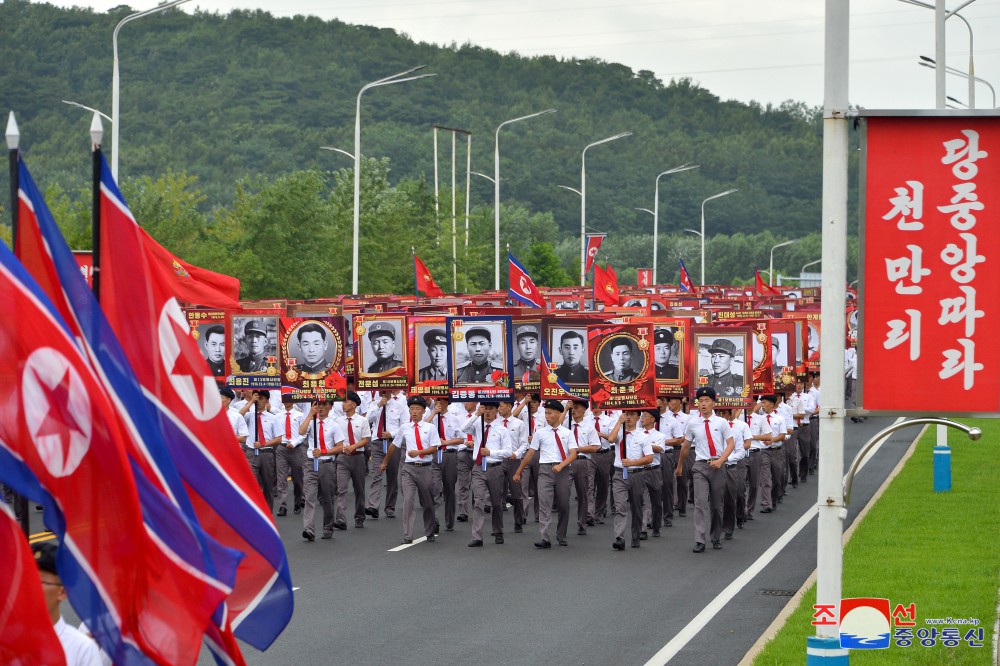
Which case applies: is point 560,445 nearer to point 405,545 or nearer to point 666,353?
point 405,545

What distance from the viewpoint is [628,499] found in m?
20.9

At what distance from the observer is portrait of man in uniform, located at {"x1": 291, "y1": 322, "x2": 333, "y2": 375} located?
2367 cm

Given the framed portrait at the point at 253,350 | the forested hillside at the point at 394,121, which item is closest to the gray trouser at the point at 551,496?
the framed portrait at the point at 253,350

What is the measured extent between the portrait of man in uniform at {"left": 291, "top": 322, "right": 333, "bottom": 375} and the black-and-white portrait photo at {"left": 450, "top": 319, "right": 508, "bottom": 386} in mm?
1857

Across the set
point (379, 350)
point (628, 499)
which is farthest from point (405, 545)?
point (379, 350)

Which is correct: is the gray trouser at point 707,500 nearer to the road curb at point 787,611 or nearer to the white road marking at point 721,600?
the white road marking at point 721,600

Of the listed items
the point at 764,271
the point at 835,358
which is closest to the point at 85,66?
the point at 764,271

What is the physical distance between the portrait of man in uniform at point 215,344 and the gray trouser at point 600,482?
5915 mm

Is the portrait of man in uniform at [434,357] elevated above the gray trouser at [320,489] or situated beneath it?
elevated above

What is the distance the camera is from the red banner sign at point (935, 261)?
854 cm

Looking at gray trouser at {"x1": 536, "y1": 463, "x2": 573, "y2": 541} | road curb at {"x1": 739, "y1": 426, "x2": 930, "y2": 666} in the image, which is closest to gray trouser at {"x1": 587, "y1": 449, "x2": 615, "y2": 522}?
gray trouser at {"x1": 536, "y1": 463, "x2": 573, "y2": 541}

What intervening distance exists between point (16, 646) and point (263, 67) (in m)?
154

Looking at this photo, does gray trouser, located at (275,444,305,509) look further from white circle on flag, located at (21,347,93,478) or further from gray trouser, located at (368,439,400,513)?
white circle on flag, located at (21,347,93,478)

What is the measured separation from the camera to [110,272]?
7445mm
